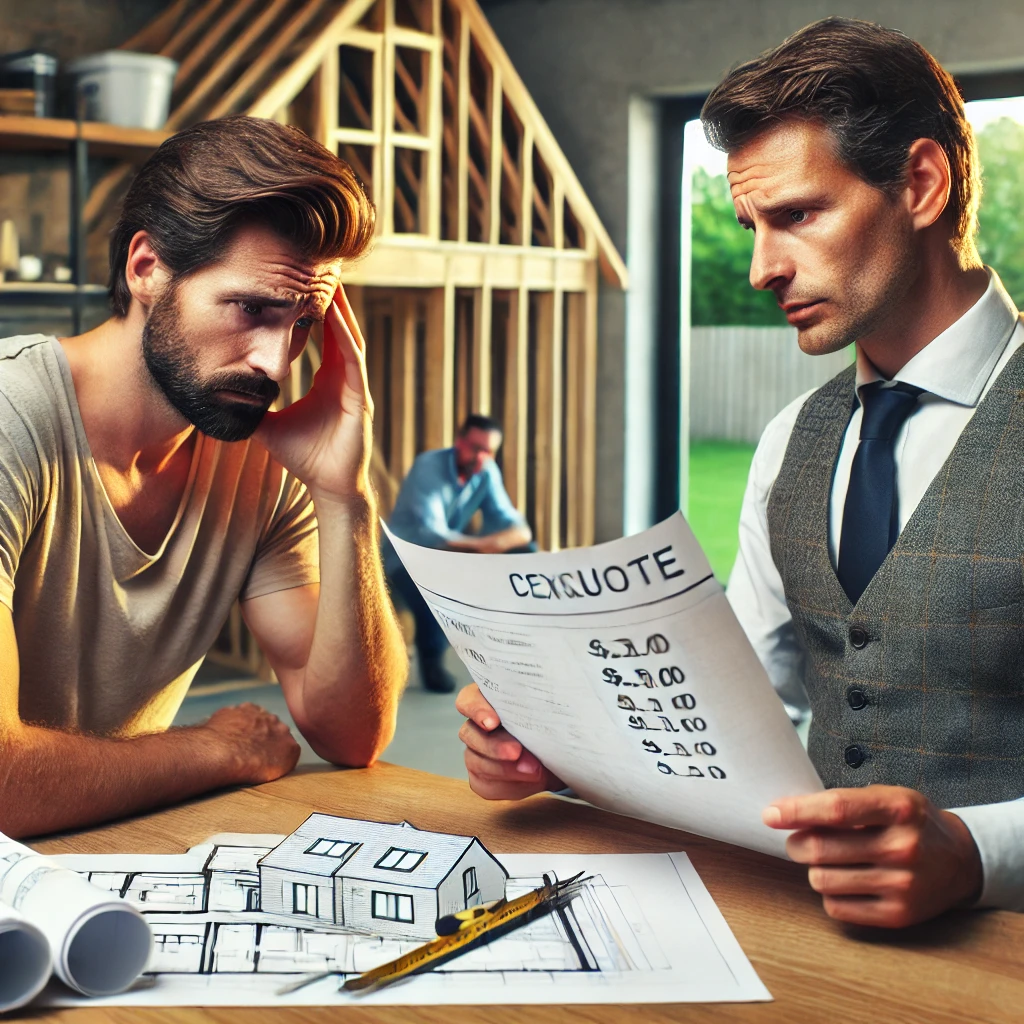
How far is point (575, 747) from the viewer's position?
2.92ft

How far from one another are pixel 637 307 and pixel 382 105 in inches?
46.9

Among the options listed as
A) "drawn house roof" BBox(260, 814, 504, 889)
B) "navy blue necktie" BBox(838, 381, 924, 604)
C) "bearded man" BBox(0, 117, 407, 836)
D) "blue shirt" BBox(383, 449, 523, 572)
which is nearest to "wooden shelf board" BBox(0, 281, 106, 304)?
"blue shirt" BBox(383, 449, 523, 572)

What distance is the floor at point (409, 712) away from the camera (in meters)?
3.74

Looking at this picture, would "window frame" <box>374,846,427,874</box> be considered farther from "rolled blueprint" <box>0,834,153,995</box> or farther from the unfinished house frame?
the unfinished house frame

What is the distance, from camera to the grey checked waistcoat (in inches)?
43.1

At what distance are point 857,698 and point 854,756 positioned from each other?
0.06m

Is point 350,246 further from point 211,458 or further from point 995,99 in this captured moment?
point 995,99

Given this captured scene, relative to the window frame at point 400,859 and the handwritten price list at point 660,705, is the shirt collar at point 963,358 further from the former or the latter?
the window frame at point 400,859

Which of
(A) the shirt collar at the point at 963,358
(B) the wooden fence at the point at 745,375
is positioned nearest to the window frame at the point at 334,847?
(A) the shirt collar at the point at 963,358

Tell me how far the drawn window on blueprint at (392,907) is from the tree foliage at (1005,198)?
3502mm

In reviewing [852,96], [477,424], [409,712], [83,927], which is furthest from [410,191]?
[83,927]

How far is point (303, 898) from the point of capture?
0.78 metres

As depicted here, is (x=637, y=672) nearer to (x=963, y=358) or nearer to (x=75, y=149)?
(x=963, y=358)

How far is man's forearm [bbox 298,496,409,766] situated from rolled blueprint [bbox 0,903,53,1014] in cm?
53
